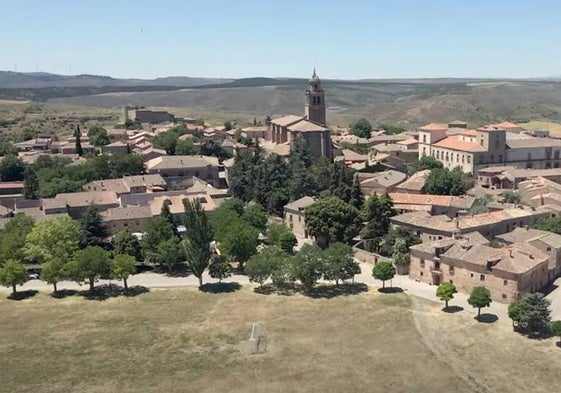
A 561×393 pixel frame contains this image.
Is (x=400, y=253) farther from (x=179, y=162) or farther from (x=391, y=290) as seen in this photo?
(x=179, y=162)

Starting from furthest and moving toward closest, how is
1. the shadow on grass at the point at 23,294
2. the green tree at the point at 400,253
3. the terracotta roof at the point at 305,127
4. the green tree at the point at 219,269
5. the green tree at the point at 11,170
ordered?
the terracotta roof at the point at 305,127 → the green tree at the point at 11,170 → the green tree at the point at 400,253 → the green tree at the point at 219,269 → the shadow on grass at the point at 23,294

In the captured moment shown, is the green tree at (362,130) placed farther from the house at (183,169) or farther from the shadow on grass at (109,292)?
the shadow on grass at (109,292)

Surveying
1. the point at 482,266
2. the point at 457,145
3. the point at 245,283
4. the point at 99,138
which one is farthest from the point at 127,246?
the point at 99,138

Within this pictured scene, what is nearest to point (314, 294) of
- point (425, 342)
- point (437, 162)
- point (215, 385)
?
point (425, 342)

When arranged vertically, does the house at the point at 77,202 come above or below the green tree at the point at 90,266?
above

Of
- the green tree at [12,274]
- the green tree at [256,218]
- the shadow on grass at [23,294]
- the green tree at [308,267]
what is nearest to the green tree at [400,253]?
the green tree at [308,267]

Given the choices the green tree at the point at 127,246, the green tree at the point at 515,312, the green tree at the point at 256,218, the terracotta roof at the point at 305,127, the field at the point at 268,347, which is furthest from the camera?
the terracotta roof at the point at 305,127
